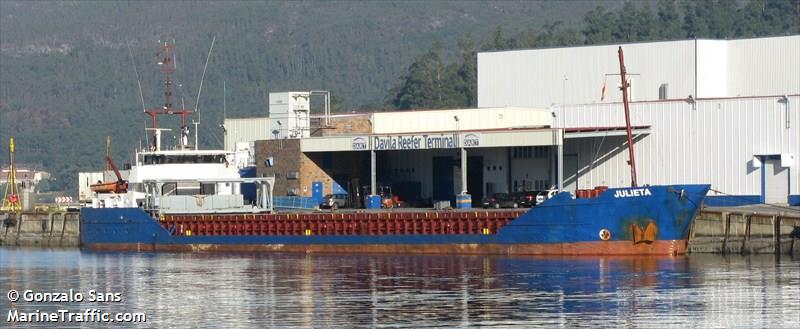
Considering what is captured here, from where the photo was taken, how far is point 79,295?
50250mm

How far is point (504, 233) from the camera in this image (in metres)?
63.8

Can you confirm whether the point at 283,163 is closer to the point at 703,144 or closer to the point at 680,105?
the point at 680,105

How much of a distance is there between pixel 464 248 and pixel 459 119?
19111 mm

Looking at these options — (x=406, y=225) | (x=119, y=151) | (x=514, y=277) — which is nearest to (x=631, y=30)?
(x=119, y=151)

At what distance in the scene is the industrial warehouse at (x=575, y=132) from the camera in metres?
72.4

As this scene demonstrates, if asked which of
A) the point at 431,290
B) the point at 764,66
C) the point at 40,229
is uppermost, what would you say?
the point at 764,66

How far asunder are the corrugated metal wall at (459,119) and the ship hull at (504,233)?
14416mm

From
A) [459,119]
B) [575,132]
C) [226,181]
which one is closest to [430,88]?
[459,119]

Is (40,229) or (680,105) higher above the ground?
(680,105)

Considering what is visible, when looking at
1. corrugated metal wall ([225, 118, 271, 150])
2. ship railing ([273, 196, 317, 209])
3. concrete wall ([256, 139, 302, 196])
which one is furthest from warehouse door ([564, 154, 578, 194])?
corrugated metal wall ([225, 118, 271, 150])

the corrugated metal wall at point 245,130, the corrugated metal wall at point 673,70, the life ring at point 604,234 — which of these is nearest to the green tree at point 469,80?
the corrugated metal wall at point 245,130

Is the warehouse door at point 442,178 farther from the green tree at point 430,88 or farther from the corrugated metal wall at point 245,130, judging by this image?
the green tree at point 430,88

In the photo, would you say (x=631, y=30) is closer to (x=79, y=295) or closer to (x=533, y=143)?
(x=533, y=143)

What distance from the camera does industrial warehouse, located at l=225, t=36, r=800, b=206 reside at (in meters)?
72.4
